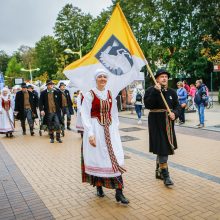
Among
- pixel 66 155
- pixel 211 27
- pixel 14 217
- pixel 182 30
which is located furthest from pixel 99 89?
pixel 182 30

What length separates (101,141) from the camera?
4906 mm

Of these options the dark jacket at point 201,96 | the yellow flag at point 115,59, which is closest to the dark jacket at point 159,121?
the yellow flag at point 115,59

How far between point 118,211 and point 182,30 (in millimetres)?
36212

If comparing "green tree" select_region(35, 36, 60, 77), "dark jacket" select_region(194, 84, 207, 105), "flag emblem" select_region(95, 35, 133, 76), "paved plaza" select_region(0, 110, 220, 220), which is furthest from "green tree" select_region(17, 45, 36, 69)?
"flag emblem" select_region(95, 35, 133, 76)

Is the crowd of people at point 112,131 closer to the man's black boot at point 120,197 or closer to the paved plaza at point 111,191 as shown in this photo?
the man's black boot at point 120,197

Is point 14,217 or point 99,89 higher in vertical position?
point 99,89

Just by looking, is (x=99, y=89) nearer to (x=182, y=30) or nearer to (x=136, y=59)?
(x=136, y=59)

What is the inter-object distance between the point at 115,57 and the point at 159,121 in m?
1.36

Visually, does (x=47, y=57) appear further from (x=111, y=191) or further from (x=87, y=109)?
(x=87, y=109)

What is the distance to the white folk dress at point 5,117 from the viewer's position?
42.3ft

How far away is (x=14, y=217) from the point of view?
470cm

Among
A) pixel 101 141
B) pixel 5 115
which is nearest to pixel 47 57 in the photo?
pixel 5 115

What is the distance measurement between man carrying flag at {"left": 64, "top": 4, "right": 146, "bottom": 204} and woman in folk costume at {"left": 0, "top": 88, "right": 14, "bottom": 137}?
8023mm

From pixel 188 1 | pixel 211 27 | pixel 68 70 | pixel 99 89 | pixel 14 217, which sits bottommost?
pixel 14 217
